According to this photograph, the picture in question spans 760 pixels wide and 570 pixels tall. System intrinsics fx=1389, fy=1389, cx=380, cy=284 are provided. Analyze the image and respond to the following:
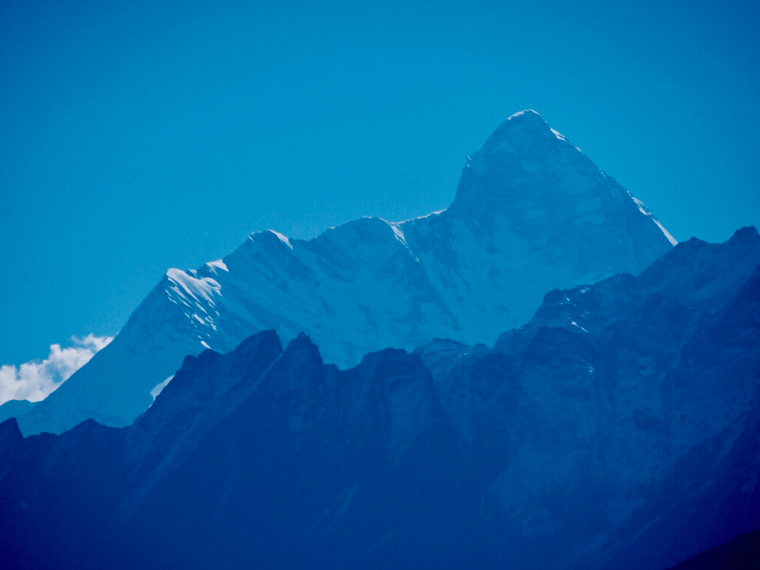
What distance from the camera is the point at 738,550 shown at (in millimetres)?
89562

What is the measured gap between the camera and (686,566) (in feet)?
300

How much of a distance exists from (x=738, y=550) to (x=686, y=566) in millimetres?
3814
